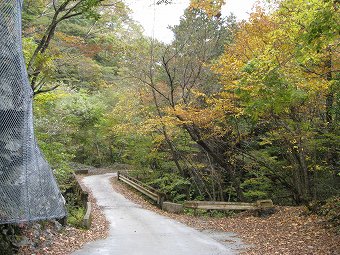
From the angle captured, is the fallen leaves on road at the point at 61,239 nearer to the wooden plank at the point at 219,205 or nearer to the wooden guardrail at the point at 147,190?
the wooden plank at the point at 219,205

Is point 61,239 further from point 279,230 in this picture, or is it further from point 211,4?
point 211,4

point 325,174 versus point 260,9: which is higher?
point 260,9

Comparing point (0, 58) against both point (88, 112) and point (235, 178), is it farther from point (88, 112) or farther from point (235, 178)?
point (88, 112)

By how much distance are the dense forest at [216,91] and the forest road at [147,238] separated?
3.00m

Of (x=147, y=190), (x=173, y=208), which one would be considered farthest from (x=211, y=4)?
(x=147, y=190)

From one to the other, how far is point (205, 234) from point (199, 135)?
20.0 ft

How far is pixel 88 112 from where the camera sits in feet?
90.1

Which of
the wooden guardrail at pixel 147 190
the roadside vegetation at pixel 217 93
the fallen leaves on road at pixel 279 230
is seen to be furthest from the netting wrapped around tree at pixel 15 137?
the wooden guardrail at pixel 147 190

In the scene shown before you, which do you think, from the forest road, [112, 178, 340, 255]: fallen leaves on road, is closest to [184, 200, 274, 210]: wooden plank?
[112, 178, 340, 255]: fallen leaves on road

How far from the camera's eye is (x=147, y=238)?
1016cm

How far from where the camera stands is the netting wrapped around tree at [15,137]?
18.2 ft

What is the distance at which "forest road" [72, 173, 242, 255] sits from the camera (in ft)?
28.5

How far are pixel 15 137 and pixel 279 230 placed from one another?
8539mm

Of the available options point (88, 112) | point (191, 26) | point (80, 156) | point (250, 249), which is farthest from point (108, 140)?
point (250, 249)
